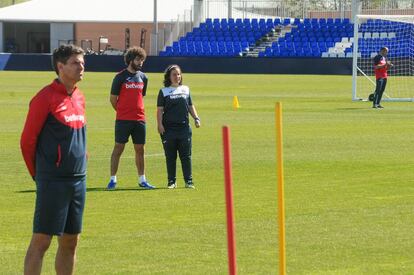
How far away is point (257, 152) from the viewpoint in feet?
72.5

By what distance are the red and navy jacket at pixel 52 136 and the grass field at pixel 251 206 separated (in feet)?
6.43

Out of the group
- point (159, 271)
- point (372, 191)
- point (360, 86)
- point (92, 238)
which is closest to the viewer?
point (159, 271)

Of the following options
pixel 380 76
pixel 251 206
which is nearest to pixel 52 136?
pixel 251 206

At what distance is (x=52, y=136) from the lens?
8625 mm

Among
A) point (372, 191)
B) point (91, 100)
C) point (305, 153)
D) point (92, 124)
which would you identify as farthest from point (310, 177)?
point (91, 100)

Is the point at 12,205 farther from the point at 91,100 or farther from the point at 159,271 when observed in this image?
the point at 91,100

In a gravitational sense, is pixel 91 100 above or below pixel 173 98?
below

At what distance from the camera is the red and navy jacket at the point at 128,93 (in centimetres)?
1666

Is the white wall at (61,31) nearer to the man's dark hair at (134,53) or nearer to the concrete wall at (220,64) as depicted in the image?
the concrete wall at (220,64)

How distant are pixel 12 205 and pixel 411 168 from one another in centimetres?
708

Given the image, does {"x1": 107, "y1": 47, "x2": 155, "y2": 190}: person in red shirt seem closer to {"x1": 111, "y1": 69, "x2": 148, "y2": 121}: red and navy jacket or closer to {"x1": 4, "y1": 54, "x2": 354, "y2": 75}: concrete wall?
{"x1": 111, "y1": 69, "x2": 148, "y2": 121}: red and navy jacket

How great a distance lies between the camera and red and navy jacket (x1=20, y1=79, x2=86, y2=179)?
857cm

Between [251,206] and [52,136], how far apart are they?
631cm

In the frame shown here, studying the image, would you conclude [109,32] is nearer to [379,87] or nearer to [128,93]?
[379,87]
